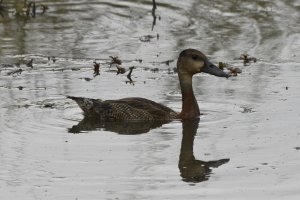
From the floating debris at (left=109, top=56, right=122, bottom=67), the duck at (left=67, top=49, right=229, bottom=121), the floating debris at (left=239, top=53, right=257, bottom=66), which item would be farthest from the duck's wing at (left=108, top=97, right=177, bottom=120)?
the floating debris at (left=239, top=53, right=257, bottom=66)

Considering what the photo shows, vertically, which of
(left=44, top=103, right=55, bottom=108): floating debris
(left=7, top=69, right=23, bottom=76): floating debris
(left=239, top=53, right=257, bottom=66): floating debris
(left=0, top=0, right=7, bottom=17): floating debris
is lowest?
(left=0, top=0, right=7, bottom=17): floating debris

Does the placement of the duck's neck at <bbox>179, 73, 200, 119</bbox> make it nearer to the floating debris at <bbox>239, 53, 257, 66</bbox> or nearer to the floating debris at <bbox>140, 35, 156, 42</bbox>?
the floating debris at <bbox>239, 53, 257, 66</bbox>

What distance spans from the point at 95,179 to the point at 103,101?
10.9 ft

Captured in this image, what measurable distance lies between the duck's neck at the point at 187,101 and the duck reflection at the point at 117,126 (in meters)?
0.30

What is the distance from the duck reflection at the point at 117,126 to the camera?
12484 millimetres

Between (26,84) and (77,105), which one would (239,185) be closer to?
(77,105)

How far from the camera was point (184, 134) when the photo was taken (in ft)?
40.2

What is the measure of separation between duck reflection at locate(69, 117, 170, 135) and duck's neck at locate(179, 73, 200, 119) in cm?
30

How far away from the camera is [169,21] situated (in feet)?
63.5

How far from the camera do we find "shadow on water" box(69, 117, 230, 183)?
10289 mm

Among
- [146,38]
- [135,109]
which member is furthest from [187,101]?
[146,38]

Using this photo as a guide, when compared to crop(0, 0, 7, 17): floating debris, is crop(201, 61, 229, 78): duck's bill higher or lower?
higher

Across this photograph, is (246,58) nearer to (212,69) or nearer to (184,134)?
(212,69)

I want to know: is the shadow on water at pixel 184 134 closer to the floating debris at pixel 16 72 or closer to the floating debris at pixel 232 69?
the floating debris at pixel 232 69
